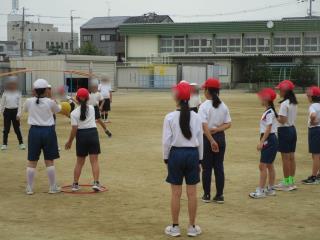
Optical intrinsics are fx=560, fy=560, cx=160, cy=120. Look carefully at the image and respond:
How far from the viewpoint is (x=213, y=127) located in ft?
25.0

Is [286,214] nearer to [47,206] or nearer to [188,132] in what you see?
[188,132]

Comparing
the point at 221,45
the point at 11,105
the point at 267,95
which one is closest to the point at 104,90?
the point at 11,105

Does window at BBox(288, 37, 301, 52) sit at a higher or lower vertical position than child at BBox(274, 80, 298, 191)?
higher

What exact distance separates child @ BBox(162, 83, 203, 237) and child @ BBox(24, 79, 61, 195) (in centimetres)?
273

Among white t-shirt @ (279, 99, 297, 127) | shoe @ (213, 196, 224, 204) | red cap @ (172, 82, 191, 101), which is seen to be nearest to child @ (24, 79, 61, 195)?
shoe @ (213, 196, 224, 204)

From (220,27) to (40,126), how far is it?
2094 inches

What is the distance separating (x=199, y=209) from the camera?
7574 millimetres

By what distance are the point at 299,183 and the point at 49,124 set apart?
13.8 ft

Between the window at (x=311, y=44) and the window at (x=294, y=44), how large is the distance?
2.35 ft

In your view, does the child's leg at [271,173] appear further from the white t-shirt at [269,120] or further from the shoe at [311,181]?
the shoe at [311,181]

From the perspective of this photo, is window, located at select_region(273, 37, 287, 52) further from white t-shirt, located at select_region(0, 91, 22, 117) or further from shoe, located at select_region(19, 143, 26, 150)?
white t-shirt, located at select_region(0, 91, 22, 117)

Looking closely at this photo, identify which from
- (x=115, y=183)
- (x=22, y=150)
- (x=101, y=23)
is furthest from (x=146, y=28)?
(x=115, y=183)

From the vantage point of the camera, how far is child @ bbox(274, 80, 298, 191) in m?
8.52

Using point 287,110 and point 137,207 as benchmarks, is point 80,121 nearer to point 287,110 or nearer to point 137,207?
point 137,207
